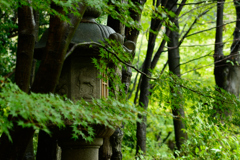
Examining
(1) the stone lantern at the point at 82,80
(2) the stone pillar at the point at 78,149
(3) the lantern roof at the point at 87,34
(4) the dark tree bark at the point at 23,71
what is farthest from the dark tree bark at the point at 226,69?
(4) the dark tree bark at the point at 23,71

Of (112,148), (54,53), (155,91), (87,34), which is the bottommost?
(112,148)

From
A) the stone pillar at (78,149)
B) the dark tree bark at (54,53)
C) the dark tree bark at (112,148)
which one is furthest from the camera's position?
the dark tree bark at (112,148)

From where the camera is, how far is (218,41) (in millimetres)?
7539

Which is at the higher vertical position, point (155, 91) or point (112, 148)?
point (155, 91)

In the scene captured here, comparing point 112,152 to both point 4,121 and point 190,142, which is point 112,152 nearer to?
point 190,142

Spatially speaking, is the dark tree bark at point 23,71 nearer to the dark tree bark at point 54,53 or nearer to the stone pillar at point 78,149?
the dark tree bark at point 54,53

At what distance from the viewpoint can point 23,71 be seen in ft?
10.1

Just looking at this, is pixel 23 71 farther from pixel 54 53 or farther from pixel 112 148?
pixel 112 148

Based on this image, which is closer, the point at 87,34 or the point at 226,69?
the point at 87,34

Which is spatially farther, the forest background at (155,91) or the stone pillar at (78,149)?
the stone pillar at (78,149)

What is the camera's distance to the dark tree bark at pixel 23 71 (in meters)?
2.75

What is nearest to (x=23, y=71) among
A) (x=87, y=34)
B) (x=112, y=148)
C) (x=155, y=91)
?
(x=87, y=34)

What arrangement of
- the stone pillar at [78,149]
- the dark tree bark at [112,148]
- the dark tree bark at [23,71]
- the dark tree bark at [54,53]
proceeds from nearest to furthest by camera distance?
the dark tree bark at [23,71], the dark tree bark at [54,53], the stone pillar at [78,149], the dark tree bark at [112,148]

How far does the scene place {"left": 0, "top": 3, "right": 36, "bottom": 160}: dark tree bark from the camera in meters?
2.75
